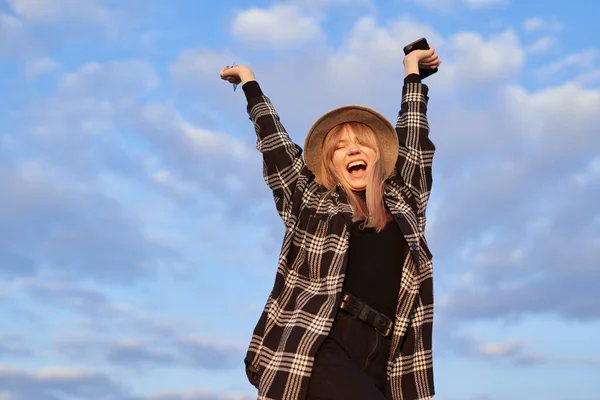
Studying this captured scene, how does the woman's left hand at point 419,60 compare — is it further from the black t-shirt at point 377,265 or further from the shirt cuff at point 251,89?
the black t-shirt at point 377,265

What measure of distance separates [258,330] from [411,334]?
3.37 feet

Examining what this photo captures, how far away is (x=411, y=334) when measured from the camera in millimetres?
5973

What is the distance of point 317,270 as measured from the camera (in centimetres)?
593

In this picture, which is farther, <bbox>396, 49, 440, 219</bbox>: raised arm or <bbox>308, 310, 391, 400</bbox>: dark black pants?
<bbox>396, 49, 440, 219</bbox>: raised arm

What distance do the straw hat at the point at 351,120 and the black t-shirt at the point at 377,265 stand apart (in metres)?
0.58

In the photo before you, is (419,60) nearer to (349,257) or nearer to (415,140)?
(415,140)

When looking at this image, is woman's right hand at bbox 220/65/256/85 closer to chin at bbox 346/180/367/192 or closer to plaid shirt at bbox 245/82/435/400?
plaid shirt at bbox 245/82/435/400

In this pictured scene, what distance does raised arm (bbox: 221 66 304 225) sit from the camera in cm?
639

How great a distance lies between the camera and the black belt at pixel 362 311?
5.66 m

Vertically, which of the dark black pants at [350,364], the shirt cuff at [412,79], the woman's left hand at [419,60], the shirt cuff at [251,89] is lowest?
the dark black pants at [350,364]

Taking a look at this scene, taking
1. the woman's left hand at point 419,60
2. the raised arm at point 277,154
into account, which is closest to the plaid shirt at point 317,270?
the raised arm at point 277,154

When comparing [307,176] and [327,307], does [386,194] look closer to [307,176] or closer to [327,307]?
[307,176]

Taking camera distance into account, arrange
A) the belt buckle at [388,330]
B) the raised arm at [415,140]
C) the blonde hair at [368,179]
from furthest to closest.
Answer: the raised arm at [415,140] < the blonde hair at [368,179] < the belt buckle at [388,330]

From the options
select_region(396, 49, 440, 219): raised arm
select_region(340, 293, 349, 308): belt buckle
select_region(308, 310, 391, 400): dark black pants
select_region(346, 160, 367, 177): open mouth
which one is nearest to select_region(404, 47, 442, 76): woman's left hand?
select_region(396, 49, 440, 219): raised arm
